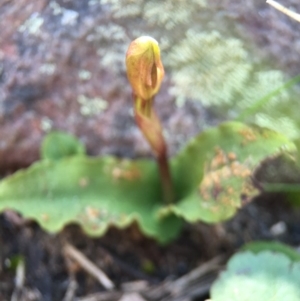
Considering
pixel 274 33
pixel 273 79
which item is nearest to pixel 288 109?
pixel 273 79

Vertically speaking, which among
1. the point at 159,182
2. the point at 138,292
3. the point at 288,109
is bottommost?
the point at 138,292

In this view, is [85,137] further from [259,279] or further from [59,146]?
[259,279]

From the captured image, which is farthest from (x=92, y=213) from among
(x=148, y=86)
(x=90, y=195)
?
(x=148, y=86)

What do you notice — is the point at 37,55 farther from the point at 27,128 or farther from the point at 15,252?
the point at 15,252

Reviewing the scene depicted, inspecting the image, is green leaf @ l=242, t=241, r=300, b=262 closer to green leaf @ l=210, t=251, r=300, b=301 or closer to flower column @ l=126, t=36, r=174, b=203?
green leaf @ l=210, t=251, r=300, b=301

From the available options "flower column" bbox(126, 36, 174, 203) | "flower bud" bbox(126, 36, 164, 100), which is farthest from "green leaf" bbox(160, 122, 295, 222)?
"flower bud" bbox(126, 36, 164, 100)

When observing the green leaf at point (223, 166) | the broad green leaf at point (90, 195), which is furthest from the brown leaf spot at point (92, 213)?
the green leaf at point (223, 166)
